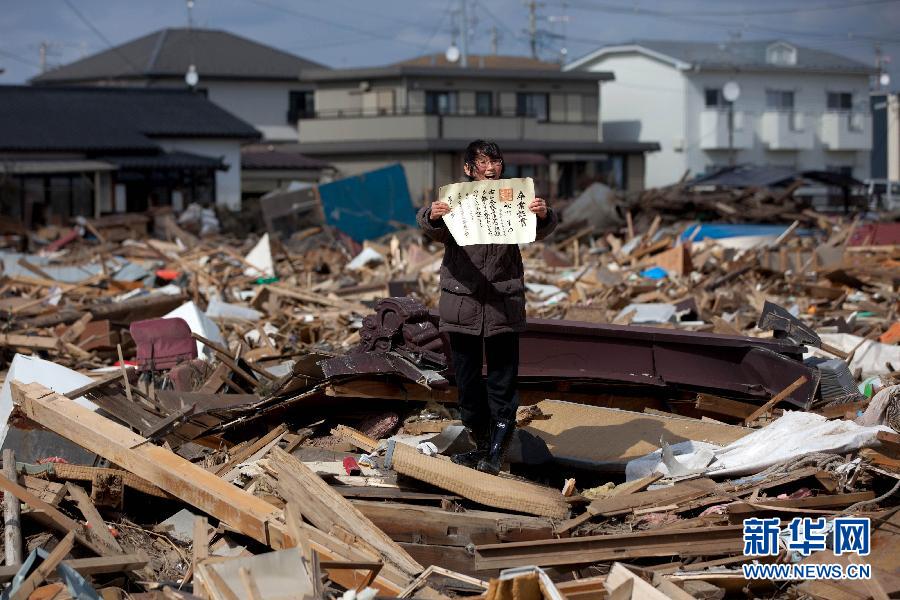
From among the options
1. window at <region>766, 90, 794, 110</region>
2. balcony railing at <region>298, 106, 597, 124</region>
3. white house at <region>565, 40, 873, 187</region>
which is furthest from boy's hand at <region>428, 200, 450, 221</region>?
window at <region>766, 90, 794, 110</region>

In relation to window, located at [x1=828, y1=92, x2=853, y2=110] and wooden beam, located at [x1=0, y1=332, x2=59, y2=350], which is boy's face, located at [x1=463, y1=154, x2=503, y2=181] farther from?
window, located at [x1=828, y1=92, x2=853, y2=110]

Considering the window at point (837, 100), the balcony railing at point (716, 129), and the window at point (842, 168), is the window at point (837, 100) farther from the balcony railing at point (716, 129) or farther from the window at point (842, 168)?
the balcony railing at point (716, 129)

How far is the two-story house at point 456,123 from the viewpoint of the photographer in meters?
39.4

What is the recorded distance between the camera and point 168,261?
1800 centimetres

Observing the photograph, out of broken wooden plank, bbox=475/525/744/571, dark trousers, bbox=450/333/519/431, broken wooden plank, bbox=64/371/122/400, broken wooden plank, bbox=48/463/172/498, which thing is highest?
dark trousers, bbox=450/333/519/431

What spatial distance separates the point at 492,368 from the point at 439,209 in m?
0.84

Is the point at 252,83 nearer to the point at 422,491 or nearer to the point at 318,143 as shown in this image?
the point at 318,143

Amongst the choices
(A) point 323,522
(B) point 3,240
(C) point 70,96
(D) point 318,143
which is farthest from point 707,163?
(A) point 323,522

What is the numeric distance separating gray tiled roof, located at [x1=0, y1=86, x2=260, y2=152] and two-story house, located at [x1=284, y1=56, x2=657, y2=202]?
5650mm

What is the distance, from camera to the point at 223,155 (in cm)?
3475

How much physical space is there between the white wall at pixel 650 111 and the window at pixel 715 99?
1.42 m

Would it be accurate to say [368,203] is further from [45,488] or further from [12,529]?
[12,529]

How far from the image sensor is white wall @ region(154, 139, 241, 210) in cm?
3425

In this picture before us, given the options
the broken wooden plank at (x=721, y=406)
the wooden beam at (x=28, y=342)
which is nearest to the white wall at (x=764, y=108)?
A: the wooden beam at (x=28, y=342)
